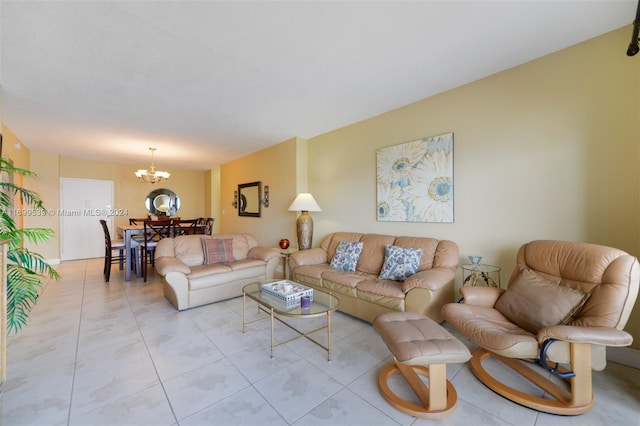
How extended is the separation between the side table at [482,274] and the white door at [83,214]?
7858 millimetres

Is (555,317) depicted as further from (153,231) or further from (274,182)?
(153,231)

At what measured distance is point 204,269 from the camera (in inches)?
130

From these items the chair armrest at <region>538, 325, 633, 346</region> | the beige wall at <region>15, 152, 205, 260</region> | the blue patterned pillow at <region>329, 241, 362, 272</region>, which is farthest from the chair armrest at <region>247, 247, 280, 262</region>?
the beige wall at <region>15, 152, 205, 260</region>

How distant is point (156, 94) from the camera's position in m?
2.81

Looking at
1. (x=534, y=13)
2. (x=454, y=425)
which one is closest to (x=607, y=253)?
(x=454, y=425)

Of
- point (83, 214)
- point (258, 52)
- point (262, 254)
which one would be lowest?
point (262, 254)

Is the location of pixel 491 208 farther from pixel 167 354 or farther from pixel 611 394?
pixel 167 354

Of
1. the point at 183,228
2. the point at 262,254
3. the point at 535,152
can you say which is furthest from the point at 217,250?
the point at 535,152

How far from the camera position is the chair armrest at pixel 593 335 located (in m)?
1.36

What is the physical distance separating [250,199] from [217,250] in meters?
2.10

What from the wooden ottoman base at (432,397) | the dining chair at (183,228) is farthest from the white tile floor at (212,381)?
the dining chair at (183,228)

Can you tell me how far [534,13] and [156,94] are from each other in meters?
3.46

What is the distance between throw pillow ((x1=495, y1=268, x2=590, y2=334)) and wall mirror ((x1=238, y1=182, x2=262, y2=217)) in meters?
4.37

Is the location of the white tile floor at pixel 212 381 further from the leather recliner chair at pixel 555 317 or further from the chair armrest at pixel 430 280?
the chair armrest at pixel 430 280
